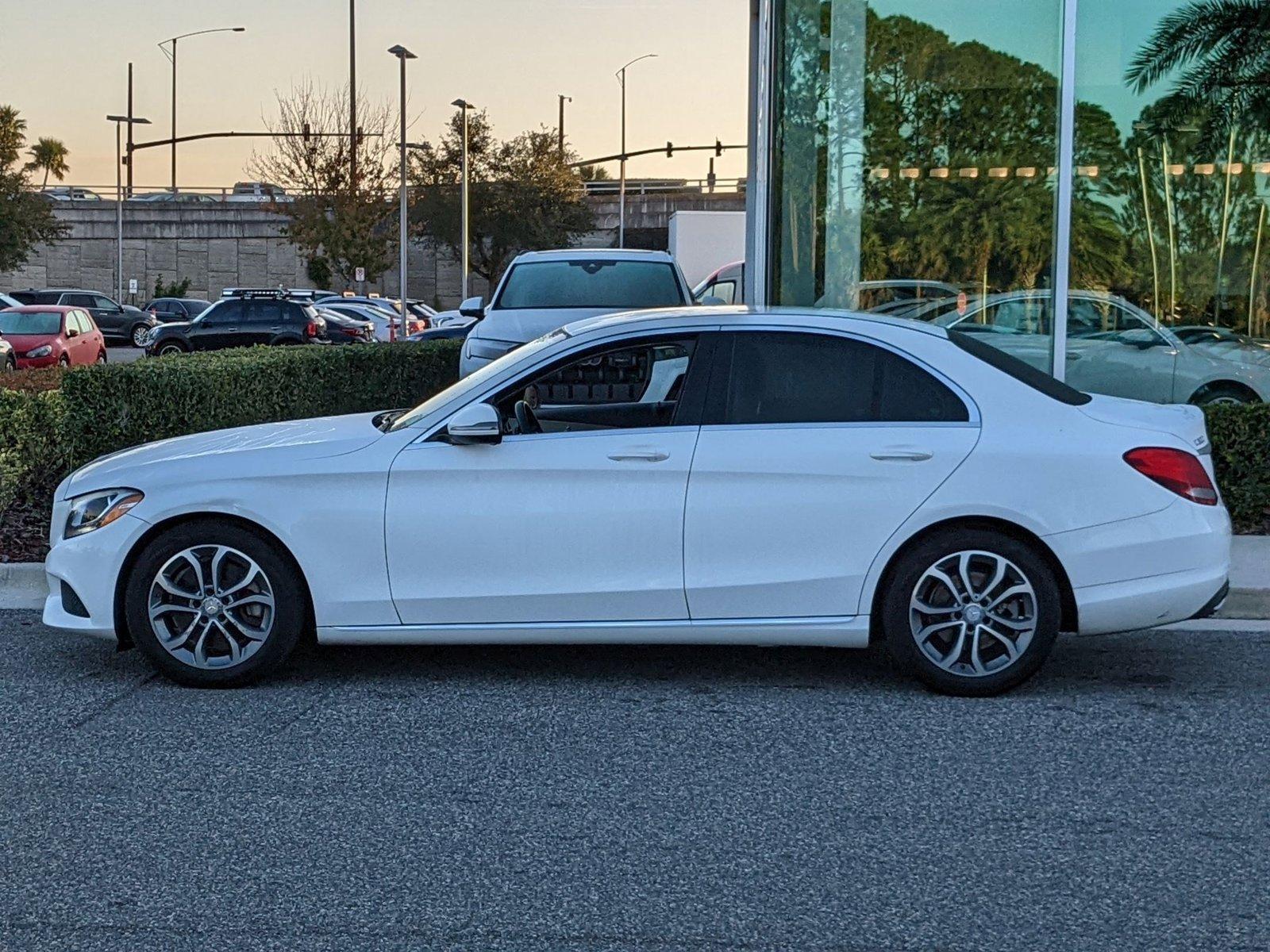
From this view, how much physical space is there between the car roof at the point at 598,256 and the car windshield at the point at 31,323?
56.7ft

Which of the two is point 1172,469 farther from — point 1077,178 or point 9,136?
point 9,136

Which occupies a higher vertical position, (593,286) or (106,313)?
(106,313)

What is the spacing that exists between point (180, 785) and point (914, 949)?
2488 millimetres

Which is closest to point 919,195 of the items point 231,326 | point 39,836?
point 39,836

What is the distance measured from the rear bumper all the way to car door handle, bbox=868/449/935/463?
1.84 feet

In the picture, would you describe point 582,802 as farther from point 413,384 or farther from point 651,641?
point 413,384

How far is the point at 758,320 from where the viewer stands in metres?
6.55

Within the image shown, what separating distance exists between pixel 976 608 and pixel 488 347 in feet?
28.6

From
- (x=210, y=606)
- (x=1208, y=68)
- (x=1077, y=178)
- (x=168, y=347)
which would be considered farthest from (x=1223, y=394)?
(x=168, y=347)

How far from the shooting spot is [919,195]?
41.6ft

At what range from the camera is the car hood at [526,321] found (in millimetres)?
14312

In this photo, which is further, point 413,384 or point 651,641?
point 413,384

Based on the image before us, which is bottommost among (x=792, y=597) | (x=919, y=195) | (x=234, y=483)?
(x=792, y=597)

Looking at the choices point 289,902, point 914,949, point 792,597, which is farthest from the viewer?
point 792,597
